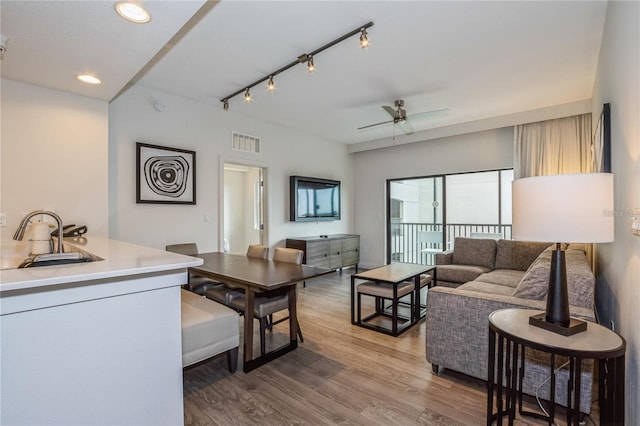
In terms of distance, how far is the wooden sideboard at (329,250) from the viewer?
5211mm

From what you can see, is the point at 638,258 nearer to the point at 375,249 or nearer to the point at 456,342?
the point at 456,342

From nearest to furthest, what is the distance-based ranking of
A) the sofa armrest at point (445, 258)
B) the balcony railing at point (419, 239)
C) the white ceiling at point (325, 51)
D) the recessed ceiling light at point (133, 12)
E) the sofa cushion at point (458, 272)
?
the recessed ceiling light at point (133, 12), the white ceiling at point (325, 51), the sofa cushion at point (458, 272), the sofa armrest at point (445, 258), the balcony railing at point (419, 239)

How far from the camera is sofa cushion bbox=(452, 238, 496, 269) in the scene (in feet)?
15.1

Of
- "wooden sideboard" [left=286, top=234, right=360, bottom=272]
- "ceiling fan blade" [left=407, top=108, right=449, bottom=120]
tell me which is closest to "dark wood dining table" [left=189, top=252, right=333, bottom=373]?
"wooden sideboard" [left=286, top=234, right=360, bottom=272]

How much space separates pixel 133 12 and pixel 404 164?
531 cm

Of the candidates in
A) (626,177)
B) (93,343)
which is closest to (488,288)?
(626,177)

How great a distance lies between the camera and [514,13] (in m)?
2.35

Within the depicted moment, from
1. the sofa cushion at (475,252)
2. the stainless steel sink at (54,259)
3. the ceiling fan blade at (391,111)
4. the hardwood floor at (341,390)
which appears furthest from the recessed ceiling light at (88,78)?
the sofa cushion at (475,252)

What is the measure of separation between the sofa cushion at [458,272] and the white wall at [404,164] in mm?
1968

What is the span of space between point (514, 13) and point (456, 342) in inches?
99.7

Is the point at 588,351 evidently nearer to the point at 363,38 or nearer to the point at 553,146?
the point at 363,38

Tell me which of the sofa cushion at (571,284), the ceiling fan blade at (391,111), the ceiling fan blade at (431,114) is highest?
the ceiling fan blade at (391,111)

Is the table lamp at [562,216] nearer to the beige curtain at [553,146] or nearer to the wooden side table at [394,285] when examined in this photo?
the wooden side table at [394,285]

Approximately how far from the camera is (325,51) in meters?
2.90
